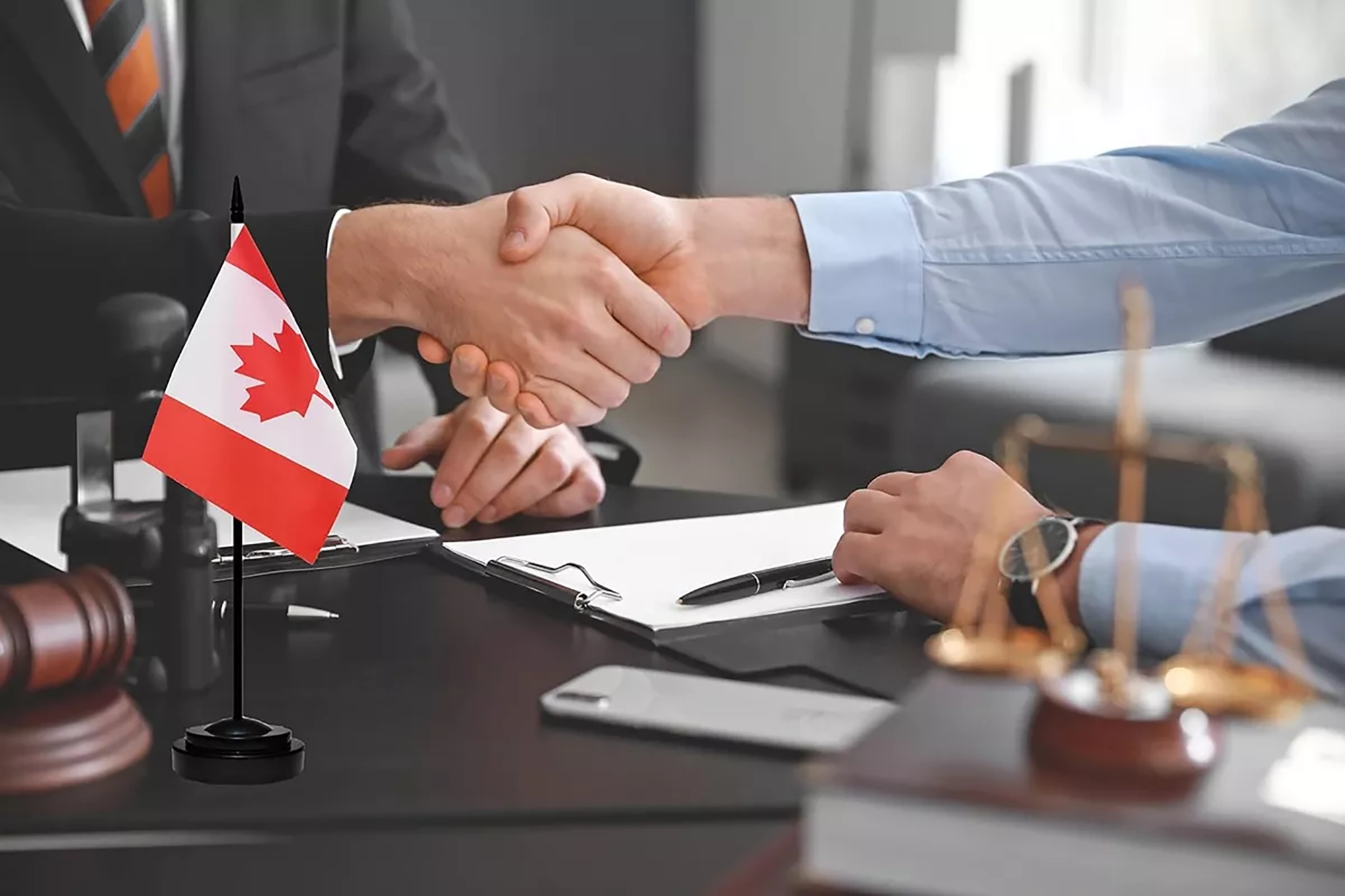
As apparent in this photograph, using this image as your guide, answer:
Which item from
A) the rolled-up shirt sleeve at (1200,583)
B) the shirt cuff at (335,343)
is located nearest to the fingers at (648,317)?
the shirt cuff at (335,343)

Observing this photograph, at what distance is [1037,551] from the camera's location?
771mm

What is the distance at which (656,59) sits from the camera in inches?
166

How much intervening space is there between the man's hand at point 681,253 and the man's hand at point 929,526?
352 mm

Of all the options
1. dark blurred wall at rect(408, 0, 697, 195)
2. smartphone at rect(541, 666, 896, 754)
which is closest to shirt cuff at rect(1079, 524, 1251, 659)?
smartphone at rect(541, 666, 896, 754)

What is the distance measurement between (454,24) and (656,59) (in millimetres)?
933

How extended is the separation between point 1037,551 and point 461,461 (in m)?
0.56

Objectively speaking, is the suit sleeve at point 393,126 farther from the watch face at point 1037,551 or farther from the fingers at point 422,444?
the watch face at point 1037,551

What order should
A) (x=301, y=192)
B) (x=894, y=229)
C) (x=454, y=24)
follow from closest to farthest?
1. (x=894, y=229)
2. (x=301, y=192)
3. (x=454, y=24)

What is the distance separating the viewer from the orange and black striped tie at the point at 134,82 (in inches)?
69.4

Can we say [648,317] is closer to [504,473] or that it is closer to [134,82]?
[504,473]

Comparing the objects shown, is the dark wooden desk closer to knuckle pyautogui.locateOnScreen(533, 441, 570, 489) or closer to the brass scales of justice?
the brass scales of justice

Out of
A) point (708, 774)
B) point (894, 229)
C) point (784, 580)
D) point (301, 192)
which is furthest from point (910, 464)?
point (708, 774)

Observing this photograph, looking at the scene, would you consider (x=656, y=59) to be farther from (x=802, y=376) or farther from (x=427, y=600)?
(x=427, y=600)

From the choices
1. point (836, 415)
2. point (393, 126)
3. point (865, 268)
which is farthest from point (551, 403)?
point (836, 415)
